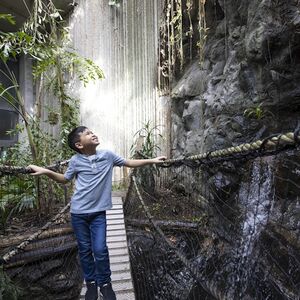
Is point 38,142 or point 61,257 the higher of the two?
point 38,142

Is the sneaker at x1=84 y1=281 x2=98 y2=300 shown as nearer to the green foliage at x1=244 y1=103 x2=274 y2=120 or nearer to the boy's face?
the boy's face

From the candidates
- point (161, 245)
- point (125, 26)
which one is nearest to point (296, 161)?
point (161, 245)

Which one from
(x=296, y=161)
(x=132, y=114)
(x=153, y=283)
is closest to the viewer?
(x=153, y=283)

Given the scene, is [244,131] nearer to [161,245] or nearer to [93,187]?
[161,245]

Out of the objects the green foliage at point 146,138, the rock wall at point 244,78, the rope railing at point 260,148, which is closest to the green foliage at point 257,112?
the rock wall at point 244,78

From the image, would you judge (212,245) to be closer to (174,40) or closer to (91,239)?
(91,239)

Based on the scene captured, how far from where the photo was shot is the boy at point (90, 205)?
4.98 feet

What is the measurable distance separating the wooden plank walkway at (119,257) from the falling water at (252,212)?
3.07 ft

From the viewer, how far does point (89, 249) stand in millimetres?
1577

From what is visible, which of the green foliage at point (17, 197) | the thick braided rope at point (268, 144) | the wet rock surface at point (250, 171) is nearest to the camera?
the thick braided rope at point (268, 144)

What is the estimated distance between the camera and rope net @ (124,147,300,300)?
2.38 metres

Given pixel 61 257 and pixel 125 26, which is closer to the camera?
pixel 61 257

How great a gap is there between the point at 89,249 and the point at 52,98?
5.96 metres

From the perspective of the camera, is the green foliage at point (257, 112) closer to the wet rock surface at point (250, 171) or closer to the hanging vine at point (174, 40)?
the wet rock surface at point (250, 171)
